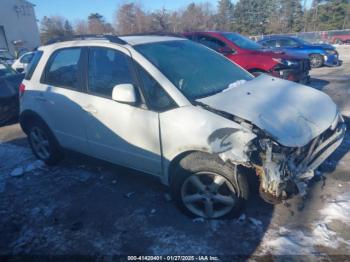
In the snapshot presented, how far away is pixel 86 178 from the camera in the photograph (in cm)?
440

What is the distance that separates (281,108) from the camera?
325 cm

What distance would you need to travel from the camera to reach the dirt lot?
291 cm

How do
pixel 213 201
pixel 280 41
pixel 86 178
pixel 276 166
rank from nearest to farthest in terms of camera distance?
pixel 276 166
pixel 213 201
pixel 86 178
pixel 280 41

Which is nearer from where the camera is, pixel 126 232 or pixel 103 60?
pixel 126 232

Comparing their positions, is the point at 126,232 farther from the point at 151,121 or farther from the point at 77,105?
the point at 77,105

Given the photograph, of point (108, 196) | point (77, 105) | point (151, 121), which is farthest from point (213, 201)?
point (77, 105)

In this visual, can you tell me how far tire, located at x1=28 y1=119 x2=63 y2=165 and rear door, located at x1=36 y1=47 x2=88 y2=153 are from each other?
0.63 ft

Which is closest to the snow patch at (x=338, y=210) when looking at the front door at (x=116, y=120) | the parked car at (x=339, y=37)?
the front door at (x=116, y=120)

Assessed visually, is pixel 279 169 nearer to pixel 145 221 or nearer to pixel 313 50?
pixel 145 221

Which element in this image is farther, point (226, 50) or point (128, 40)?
point (226, 50)

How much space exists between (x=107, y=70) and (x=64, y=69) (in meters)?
0.84

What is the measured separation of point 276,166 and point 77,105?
95.8 inches

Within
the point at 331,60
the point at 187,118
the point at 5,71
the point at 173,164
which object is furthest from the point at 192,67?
the point at 331,60

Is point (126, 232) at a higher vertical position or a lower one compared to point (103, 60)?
lower
